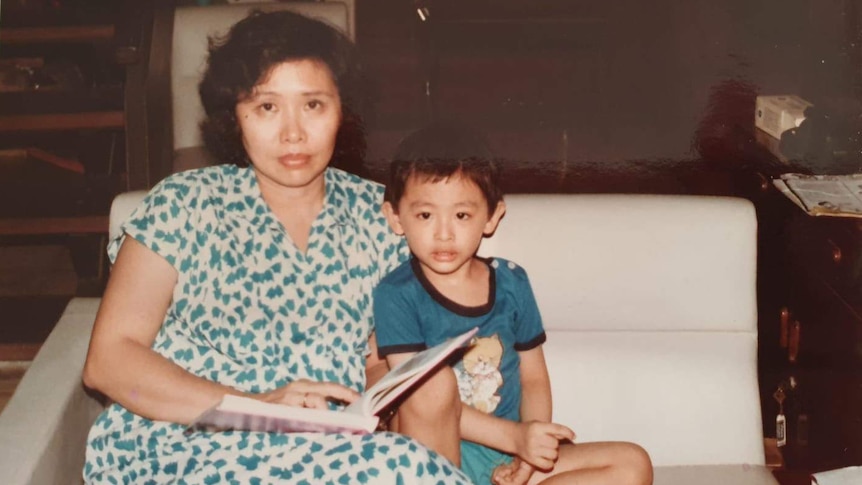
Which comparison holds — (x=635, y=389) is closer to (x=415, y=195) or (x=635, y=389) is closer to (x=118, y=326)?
(x=415, y=195)

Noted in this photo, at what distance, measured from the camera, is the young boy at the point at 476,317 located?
5.66ft

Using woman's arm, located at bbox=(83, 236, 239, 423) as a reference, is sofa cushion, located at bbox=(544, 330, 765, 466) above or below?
below

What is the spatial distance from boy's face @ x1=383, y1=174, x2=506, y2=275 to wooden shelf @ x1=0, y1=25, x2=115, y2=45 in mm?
1639

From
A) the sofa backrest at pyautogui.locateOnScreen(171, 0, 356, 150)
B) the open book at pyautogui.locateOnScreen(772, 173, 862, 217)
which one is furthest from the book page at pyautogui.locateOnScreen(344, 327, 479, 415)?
the sofa backrest at pyautogui.locateOnScreen(171, 0, 356, 150)

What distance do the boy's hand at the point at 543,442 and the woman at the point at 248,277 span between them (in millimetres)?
237

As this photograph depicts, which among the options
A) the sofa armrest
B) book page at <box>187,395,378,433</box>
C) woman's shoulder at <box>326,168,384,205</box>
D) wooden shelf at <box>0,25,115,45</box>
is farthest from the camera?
wooden shelf at <box>0,25,115,45</box>

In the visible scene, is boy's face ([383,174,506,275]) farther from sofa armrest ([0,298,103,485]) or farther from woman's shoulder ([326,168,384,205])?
sofa armrest ([0,298,103,485])

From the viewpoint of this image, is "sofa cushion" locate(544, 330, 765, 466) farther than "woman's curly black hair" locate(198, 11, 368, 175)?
Yes

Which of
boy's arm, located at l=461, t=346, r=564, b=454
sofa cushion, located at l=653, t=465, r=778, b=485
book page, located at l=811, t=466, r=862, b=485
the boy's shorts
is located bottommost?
sofa cushion, located at l=653, t=465, r=778, b=485

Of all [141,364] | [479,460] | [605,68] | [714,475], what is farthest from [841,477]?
[605,68]

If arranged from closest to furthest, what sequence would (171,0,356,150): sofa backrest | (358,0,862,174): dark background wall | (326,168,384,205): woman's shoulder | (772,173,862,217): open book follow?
(326,168,384,205): woman's shoulder, (772,173,862,217): open book, (358,0,862,174): dark background wall, (171,0,356,150): sofa backrest

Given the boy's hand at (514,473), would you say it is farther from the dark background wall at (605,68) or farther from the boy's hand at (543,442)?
the dark background wall at (605,68)

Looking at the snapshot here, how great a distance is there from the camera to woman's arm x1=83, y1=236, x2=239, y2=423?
1.60 meters

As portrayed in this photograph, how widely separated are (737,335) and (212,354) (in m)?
0.98
